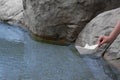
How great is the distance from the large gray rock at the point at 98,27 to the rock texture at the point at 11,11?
1.99 metres

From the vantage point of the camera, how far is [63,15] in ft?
19.4

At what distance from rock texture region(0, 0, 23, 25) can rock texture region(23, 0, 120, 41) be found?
1273 mm

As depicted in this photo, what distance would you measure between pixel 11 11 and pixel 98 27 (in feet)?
9.44

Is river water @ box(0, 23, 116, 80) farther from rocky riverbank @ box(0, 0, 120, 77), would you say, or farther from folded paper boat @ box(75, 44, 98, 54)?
rocky riverbank @ box(0, 0, 120, 77)

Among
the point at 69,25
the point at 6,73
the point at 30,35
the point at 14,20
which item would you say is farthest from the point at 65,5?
the point at 6,73

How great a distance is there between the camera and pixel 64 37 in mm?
6039

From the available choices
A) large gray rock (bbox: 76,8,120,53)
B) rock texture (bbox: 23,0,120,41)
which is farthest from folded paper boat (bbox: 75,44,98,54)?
rock texture (bbox: 23,0,120,41)

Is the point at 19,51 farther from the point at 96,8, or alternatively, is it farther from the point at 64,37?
the point at 96,8

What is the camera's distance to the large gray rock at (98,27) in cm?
530

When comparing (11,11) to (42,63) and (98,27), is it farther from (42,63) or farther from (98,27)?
(42,63)

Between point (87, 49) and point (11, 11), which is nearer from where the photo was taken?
point (87, 49)

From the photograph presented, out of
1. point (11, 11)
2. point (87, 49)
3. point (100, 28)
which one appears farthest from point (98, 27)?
point (11, 11)

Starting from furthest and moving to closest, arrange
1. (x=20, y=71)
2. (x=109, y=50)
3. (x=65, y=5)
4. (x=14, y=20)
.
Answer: (x=14, y=20), (x=65, y=5), (x=109, y=50), (x=20, y=71)

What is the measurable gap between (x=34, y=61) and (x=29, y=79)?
858 millimetres
